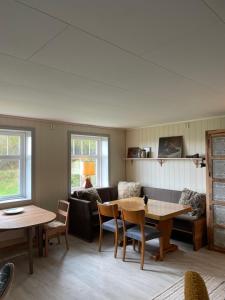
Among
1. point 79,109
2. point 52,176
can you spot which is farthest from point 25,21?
point 52,176

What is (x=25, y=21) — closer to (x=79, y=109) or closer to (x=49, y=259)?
(x=79, y=109)

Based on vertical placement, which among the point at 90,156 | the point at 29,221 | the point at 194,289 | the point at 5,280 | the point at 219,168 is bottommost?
the point at 29,221

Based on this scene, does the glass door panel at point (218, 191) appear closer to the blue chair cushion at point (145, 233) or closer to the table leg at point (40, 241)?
the blue chair cushion at point (145, 233)

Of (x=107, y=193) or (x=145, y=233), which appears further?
(x=107, y=193)

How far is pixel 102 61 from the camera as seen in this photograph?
1.83 m

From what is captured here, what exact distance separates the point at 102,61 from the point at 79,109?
180 centimetres

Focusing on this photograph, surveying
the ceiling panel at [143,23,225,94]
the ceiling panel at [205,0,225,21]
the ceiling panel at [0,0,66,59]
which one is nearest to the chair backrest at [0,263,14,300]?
the ceiling panel at [0,0,66,59]

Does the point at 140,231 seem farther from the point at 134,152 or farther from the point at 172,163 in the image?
the point at 134,152

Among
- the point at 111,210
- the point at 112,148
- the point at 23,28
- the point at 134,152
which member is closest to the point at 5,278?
the point at 23,28

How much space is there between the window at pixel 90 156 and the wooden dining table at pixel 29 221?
154 centimetres

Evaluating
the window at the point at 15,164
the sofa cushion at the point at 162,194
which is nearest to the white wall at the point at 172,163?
the sofa cushion at the point at 162,194

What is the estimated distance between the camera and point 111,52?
168 cm

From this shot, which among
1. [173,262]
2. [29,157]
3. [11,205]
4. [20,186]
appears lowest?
[173,262]

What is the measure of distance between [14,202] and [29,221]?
3.75 ft
